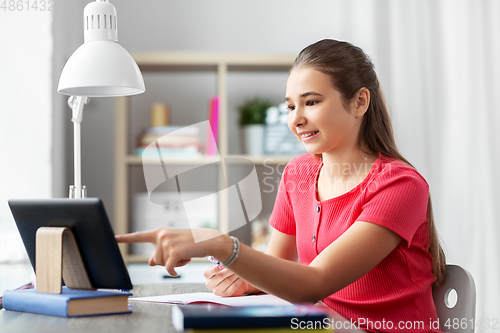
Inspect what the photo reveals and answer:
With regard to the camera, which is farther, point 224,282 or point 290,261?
point 224,282

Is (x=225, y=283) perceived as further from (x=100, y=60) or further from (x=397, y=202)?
(x=100, y=60)

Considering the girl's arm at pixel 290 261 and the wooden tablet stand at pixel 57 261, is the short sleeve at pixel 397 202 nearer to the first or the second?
the girl's arm at pixel 290 261

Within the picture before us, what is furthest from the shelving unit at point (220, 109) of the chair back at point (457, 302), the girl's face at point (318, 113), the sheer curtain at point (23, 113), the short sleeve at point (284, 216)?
the chair back at point (457, 302)

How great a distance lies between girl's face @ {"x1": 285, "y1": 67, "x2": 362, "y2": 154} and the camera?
3.88ft

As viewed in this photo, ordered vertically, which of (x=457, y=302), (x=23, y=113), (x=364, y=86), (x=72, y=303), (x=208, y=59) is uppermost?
(x=208, y=59)

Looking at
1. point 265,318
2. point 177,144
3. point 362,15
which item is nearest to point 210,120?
point 177,144

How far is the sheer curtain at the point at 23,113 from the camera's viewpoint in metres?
1.68

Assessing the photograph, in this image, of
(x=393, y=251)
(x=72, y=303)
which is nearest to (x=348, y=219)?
(x=393, y=251)

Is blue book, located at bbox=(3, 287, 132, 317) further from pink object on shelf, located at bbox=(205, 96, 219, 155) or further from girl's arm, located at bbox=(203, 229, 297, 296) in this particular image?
pink object on shelf, located at bbox=(205, 96, 219, 155)

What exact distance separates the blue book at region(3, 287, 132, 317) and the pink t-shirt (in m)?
0.54

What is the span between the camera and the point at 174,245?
0.74 meters

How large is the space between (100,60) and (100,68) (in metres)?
0.02

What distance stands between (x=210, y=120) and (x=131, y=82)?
131 cm

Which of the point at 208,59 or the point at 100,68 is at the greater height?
the point at 208,59
